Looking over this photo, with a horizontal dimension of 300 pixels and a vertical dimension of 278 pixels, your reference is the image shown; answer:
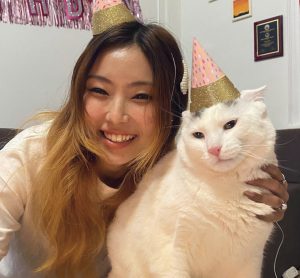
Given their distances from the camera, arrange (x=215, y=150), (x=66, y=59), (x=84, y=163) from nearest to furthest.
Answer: (x=215, y=150) < (x=84, y=163) < (x=66, y=59)

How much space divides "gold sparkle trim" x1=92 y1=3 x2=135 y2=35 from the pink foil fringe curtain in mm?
1446

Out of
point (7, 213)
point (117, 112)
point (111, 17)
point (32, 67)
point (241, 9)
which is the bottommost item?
point (7, 213)

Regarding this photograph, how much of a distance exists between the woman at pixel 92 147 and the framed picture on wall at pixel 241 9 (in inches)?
51.4

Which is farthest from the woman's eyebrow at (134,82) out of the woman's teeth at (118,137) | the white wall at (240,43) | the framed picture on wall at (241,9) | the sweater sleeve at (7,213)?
the framed picture on wall at (241,9)

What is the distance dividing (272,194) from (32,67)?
1960 millimetres

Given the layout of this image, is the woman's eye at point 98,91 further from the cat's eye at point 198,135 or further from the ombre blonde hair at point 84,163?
the cat's eye at point 198,135

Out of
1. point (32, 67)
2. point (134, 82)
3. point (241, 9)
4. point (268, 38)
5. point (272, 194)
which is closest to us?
point (272, 194)

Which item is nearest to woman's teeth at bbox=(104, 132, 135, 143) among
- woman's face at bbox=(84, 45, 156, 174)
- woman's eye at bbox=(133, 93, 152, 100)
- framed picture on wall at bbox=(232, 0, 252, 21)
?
woman's face at bbox=(84, 45, 156, 174)

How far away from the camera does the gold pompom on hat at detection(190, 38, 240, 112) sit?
0.99 meters

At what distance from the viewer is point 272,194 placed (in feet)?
3.38

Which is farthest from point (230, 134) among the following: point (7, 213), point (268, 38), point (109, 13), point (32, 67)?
point (32, 67)

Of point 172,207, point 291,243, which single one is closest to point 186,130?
point 172,207

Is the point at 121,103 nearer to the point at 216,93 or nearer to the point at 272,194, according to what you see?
the point at 216,93

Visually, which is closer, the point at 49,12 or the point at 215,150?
the point at 215,150
